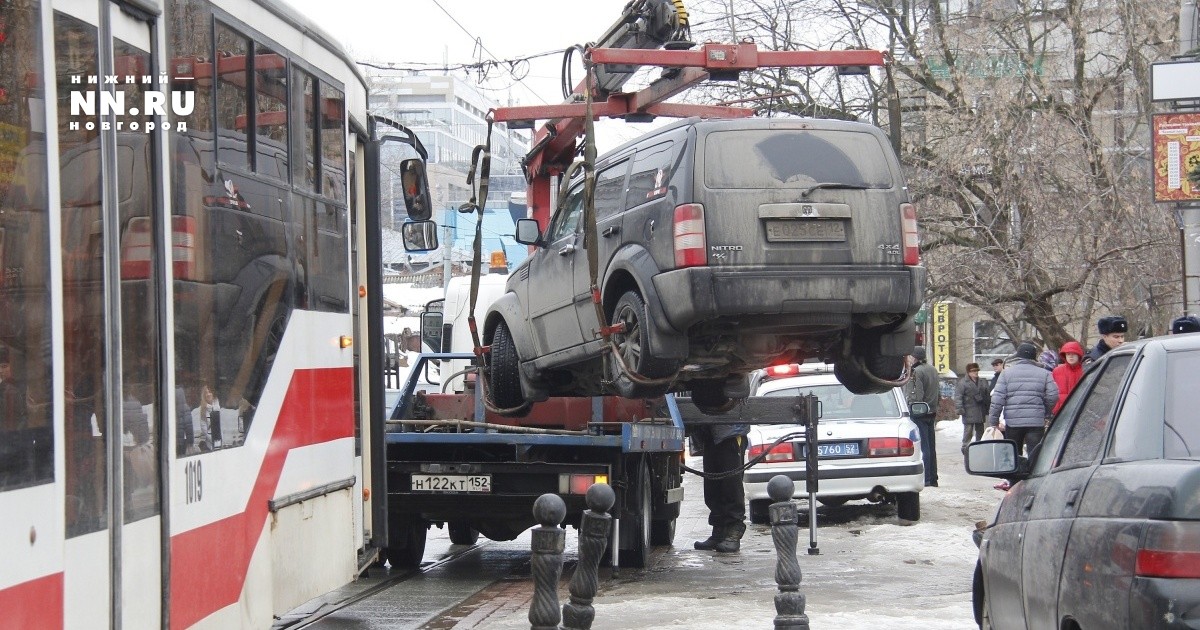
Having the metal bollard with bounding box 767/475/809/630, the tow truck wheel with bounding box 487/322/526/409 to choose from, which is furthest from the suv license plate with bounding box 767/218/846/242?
the tow truck wheel with bounding box 487/322/526/409

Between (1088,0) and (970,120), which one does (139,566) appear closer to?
(970,120)

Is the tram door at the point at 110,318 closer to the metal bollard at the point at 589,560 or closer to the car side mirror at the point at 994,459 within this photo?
the metal bollard at the point at 589,560

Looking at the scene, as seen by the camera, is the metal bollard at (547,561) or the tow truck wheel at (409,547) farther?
the tow truck wheel at (409,547)

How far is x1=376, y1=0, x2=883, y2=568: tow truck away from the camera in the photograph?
36.0 feet

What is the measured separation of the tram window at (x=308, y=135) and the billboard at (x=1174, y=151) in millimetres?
10356

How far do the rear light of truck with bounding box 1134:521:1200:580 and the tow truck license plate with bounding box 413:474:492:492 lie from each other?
25.0 feet

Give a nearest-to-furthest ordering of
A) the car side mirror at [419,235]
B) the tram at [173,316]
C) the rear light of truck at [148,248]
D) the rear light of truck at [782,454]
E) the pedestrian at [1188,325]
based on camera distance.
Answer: the tram at [173,316], the rear light of truck at [148,248], the pedestrian at [1188,325], the car side mirror at [419,235], the rear light of truck at [782,454]

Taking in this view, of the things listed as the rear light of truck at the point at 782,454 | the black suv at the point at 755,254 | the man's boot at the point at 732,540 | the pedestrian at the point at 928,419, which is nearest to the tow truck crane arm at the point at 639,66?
the black suv at the point at 755,254

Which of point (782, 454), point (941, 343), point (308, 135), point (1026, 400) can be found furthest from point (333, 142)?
point (941, 343)

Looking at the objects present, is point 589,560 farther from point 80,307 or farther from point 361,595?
point 361,595

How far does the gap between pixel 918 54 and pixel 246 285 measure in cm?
2333

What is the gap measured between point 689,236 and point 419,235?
5.76 ft

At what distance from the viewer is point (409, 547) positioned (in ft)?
41.5

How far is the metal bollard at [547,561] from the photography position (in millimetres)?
6262
